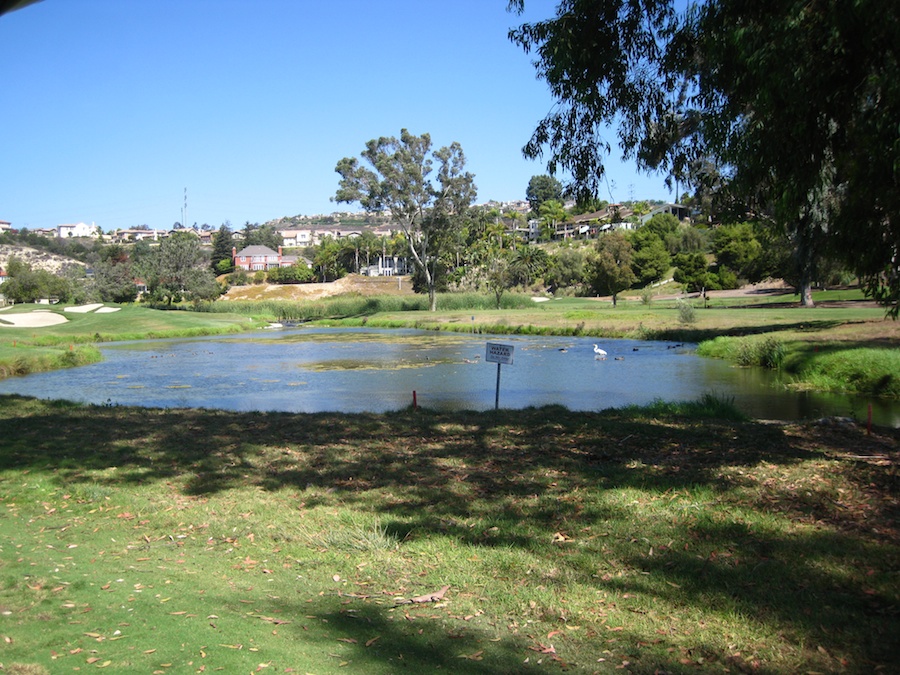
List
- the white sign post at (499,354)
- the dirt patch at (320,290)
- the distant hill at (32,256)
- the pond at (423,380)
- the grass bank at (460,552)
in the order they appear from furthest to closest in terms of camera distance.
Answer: the distant hill at (32,256) < the dirt patch at (320,290) < the pond at (423,380) < the white sign post at (499,354) < the grass bank at (460,552)

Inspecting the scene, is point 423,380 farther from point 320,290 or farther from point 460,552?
point 320,290

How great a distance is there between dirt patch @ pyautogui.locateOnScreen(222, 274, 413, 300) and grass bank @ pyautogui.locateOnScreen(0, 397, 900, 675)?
9130 cm

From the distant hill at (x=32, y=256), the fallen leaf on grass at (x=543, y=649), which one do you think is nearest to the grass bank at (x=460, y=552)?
the fallen leaf on grass at (x=543, y=649)

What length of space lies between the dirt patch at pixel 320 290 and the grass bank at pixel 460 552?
3594 inches

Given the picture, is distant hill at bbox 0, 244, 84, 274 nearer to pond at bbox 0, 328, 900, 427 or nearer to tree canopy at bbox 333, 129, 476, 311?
tree canopy at bbox 333, 129, 476, 311

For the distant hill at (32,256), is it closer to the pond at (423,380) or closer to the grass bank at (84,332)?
the grass bank at (84,332)

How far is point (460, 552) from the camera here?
6.20m

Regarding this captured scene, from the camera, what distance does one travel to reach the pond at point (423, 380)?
19750 mm

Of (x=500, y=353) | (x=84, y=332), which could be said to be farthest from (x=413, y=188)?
(x=500, y=353)

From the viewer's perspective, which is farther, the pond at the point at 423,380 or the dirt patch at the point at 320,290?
the dirt patch at the point at 320,290

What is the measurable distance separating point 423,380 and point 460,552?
64.3 ft

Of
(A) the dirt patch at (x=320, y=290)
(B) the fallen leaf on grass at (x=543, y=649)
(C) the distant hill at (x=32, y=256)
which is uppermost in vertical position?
(C) the distant hill at (x=32, y=256)

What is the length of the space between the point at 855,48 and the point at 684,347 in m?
28.0

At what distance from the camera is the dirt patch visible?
10244cm
